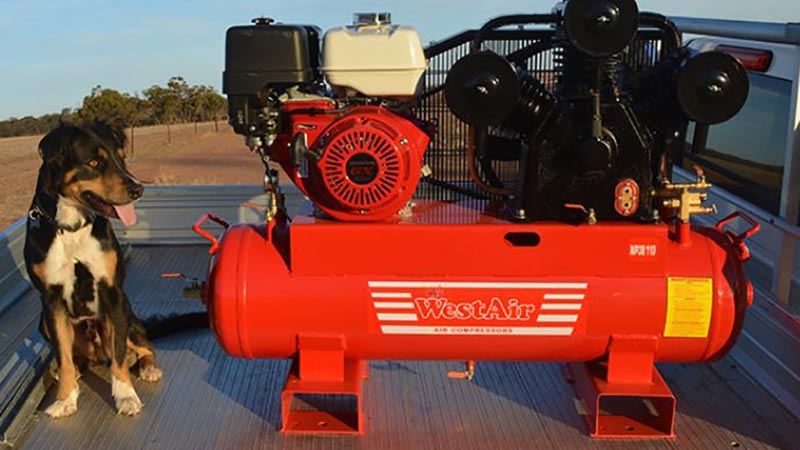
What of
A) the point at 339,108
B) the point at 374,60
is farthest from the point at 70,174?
the point at 374,60

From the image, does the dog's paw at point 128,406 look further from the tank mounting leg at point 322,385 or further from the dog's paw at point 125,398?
the tank mounting leg at point 322,385

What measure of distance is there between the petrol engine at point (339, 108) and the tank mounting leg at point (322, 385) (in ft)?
1.58

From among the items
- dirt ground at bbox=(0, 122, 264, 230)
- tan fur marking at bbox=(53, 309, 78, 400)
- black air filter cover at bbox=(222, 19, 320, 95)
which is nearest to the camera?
black air filter cover at bbox=(222, 19, 320, 95)

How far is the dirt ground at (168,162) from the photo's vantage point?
998 cm

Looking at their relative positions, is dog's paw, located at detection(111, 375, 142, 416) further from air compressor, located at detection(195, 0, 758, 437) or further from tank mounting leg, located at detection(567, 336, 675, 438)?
tank mounting leg, located at detection(567, 336, 675, 438)

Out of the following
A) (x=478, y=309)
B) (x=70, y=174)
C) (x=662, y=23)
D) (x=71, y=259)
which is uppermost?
(x=662, y=23)

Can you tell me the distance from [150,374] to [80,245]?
64cm

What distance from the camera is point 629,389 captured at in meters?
2.71

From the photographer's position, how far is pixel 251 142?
2.77m

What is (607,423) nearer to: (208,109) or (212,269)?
(212,269)

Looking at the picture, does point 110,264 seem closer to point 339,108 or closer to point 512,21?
point 339,108

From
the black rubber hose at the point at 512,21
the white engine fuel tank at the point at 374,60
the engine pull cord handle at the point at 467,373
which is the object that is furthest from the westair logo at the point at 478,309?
the black rubber hose at the point at 512,21

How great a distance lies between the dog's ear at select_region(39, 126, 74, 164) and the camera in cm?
262

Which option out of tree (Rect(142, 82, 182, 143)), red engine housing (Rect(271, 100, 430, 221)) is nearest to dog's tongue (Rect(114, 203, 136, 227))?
red engine housing (Rect(271, 100, 430, 221))
